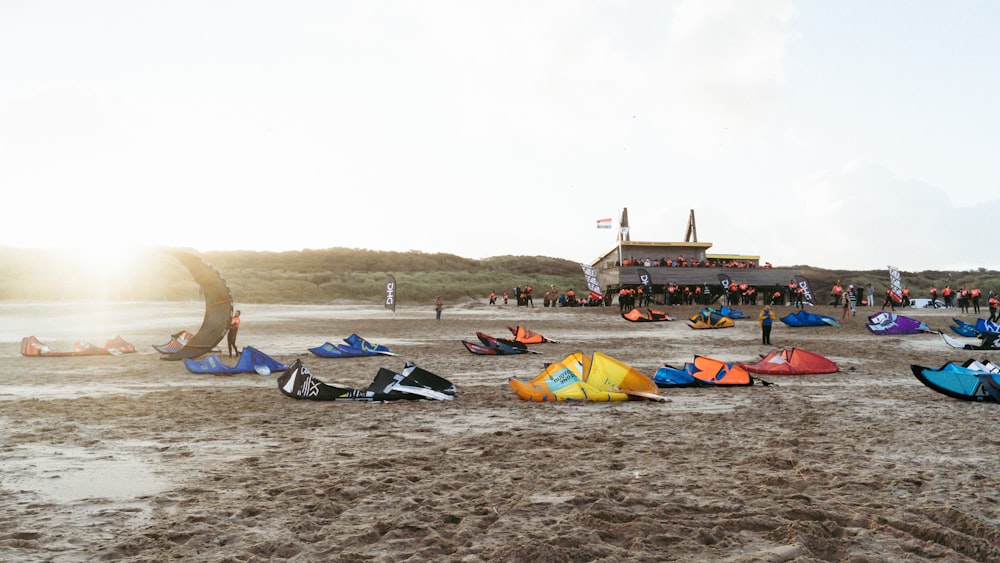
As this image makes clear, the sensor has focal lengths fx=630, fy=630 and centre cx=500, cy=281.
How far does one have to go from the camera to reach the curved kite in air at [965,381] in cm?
922

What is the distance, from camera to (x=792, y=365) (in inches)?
504

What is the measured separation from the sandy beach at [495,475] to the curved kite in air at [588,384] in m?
0.27

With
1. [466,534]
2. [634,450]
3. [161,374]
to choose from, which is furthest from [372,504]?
[161,374]

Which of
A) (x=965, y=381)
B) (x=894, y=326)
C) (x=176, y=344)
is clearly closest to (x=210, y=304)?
(x=176, y=344)

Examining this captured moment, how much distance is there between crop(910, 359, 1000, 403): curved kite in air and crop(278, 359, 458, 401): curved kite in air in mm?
7207

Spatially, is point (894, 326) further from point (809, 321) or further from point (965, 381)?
point (965, 381)

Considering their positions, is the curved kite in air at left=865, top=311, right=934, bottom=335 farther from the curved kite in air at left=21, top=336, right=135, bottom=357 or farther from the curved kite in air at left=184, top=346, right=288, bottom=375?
the curved kite in air at left=21, top=336, right=135, bottom=357

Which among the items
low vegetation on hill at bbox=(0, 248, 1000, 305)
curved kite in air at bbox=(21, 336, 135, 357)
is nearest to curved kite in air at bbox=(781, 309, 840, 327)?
curved kite in air at bbox=(21, 336, 135, 357)

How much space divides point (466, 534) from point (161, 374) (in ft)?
36.4

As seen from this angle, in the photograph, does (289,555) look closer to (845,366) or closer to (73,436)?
(73,436)

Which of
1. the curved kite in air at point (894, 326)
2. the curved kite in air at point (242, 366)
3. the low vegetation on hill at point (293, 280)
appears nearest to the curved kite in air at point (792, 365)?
the curved kite in air at point (242, 366)

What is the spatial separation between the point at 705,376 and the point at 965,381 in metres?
3.75

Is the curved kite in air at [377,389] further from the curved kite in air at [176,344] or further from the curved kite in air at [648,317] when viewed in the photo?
the curved kite in air at [648,317]

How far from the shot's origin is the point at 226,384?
11.6m
